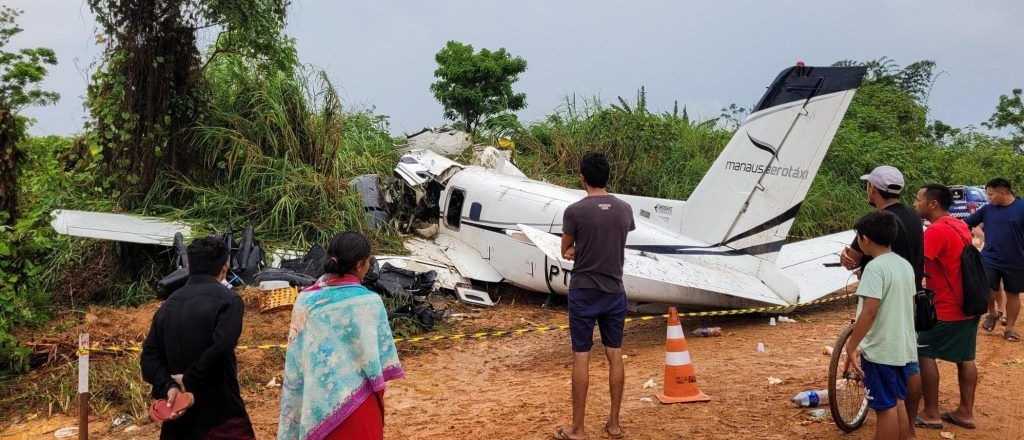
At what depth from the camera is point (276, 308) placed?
8469 millimetres

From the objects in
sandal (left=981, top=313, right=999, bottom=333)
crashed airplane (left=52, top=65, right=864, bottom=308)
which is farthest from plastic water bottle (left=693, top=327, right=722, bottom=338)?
sandal (left=981, top=313, right=999, bottom=333)

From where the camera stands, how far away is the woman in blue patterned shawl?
10.2 ft

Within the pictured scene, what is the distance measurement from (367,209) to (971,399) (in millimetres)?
8916

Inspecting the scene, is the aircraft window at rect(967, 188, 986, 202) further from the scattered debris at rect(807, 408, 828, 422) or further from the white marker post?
the white marker post

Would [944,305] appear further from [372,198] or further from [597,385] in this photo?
[372,198]

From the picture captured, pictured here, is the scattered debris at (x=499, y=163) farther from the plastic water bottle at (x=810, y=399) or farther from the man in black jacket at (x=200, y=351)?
the man in black jacket at (x=200, y=351)

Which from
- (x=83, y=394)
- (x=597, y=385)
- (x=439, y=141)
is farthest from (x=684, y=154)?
(x=83, y=394)

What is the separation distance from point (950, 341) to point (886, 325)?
1210mm

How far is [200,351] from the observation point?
3.39 metres

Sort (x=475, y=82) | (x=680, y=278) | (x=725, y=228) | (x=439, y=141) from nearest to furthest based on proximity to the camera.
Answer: (x=680, y=278) → (x=725, y=228) → (x=439, y=141) → (x=475, y=82)

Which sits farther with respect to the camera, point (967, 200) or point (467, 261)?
point (967, 200)

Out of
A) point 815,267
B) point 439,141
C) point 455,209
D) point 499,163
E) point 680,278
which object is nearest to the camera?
point 680,278

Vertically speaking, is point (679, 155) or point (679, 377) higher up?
point (679, 155)

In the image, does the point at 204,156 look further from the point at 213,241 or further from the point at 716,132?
the point at 716,132
